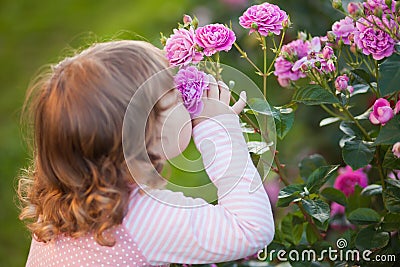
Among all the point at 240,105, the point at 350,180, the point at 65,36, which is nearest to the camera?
the point at 240,105

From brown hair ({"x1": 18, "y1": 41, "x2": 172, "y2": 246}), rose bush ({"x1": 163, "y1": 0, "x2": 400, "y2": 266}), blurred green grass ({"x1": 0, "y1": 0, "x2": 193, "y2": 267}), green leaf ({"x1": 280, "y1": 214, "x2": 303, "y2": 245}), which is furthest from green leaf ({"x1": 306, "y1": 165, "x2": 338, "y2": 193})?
blurred green grass ({"x1": 0, "y1": 0, "x2": 193, "y2": 267})

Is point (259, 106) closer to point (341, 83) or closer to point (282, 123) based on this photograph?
point (282, 123)

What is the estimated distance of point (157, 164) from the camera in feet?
4.14

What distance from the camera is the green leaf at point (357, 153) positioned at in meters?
1.43

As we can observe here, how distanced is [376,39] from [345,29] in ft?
0.35

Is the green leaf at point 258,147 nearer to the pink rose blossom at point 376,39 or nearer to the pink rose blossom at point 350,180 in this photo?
the pink rose blossom at point 376,39

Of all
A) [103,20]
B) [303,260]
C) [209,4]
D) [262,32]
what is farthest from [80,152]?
[103,20]

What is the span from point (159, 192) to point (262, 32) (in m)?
0.35

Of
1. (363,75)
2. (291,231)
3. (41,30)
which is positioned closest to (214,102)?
(363,75)

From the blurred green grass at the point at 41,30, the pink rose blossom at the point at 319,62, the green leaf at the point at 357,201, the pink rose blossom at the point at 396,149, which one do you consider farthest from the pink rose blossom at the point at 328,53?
the blurred green grass at the point at 41,30

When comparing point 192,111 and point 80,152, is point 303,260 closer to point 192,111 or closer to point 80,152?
point 192,111

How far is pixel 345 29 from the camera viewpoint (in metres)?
1.43

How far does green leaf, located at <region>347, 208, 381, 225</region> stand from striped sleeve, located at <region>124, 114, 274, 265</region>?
1.02ft

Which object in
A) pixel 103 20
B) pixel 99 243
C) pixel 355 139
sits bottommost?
pixel 103 20
